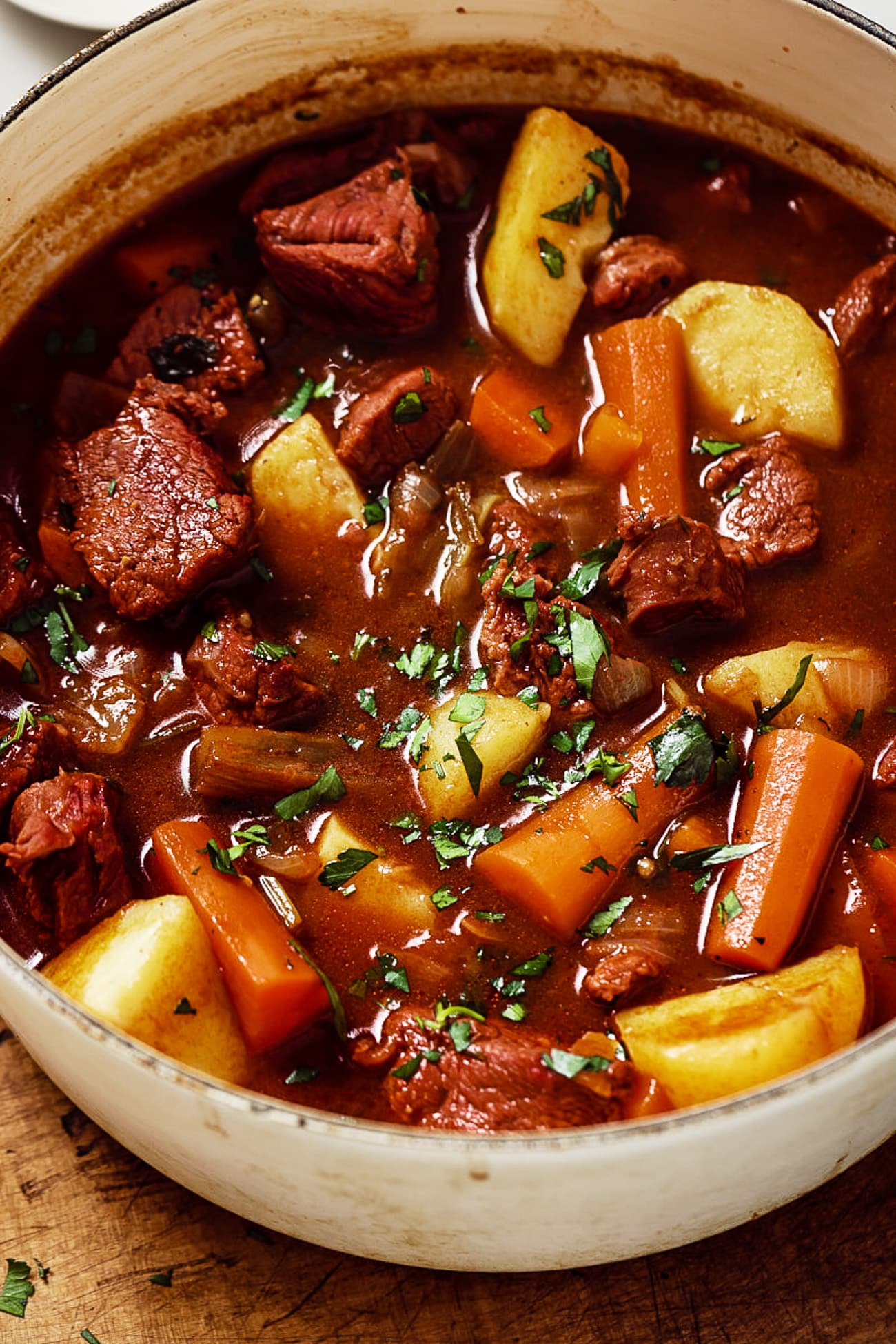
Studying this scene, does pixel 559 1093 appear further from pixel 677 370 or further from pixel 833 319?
pixel 833 319

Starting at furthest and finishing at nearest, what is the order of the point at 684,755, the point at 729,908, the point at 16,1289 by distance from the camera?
1. the point at 684,755
2. the point at 729,908
3. the point at 16,1289

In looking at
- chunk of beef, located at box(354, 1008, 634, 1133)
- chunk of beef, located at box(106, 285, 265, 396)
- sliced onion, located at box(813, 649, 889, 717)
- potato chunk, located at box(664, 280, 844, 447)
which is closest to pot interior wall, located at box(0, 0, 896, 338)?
chunk of beef, located at box(106, 285, 265, 396)

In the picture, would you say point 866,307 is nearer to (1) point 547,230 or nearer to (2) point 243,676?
(1) point 547,230

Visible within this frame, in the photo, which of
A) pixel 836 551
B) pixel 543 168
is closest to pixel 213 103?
pixel 543 168

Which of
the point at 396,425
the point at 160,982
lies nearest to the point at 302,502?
the point at 396,425

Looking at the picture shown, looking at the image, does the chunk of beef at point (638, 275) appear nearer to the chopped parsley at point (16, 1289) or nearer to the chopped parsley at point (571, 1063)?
the chopped parsley at point (571, 1063)

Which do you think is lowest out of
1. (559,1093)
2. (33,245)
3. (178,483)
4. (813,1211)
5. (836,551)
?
(813,1211)

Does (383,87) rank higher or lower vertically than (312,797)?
higher
